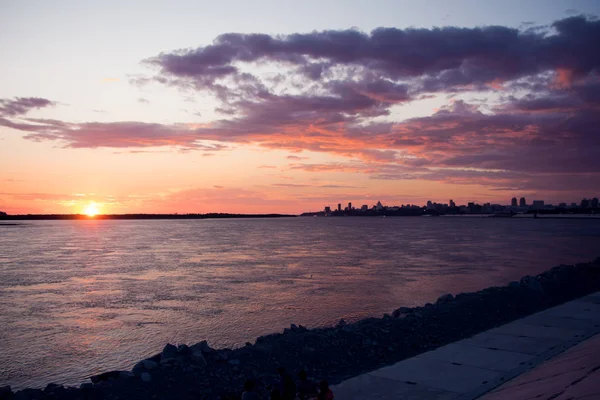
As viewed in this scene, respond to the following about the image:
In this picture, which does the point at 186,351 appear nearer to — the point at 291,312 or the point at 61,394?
the point at 61,394

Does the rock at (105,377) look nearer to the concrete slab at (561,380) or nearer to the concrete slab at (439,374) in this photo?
the concrete slab at (439,374)

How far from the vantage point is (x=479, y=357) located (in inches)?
490

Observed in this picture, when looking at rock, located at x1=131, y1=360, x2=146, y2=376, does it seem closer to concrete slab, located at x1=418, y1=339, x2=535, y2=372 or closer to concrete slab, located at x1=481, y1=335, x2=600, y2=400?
concrete slab, located at x1=418, y1=339, x2=535, y2=372

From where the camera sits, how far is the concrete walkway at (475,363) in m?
10.3

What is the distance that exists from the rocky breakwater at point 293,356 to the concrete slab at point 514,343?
0.97 meters

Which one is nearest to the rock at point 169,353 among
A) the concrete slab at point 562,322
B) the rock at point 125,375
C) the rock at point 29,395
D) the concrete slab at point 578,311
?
the rock at point 125,375

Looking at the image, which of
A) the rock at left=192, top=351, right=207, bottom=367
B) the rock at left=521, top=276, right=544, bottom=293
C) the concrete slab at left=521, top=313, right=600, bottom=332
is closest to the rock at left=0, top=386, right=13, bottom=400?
the rock at left=192, top=351, right=207, bottom=367

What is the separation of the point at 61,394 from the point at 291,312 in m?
12.9


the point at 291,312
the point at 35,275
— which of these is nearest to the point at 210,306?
the point at 291,312

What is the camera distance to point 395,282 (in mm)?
32438

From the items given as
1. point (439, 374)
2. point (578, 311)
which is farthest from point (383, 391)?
point (578, 311)

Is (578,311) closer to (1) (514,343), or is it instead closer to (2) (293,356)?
(1) (514,343)

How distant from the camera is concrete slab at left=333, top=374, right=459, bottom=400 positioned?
9.93 m

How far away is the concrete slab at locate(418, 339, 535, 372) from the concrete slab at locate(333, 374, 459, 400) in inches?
83.6
